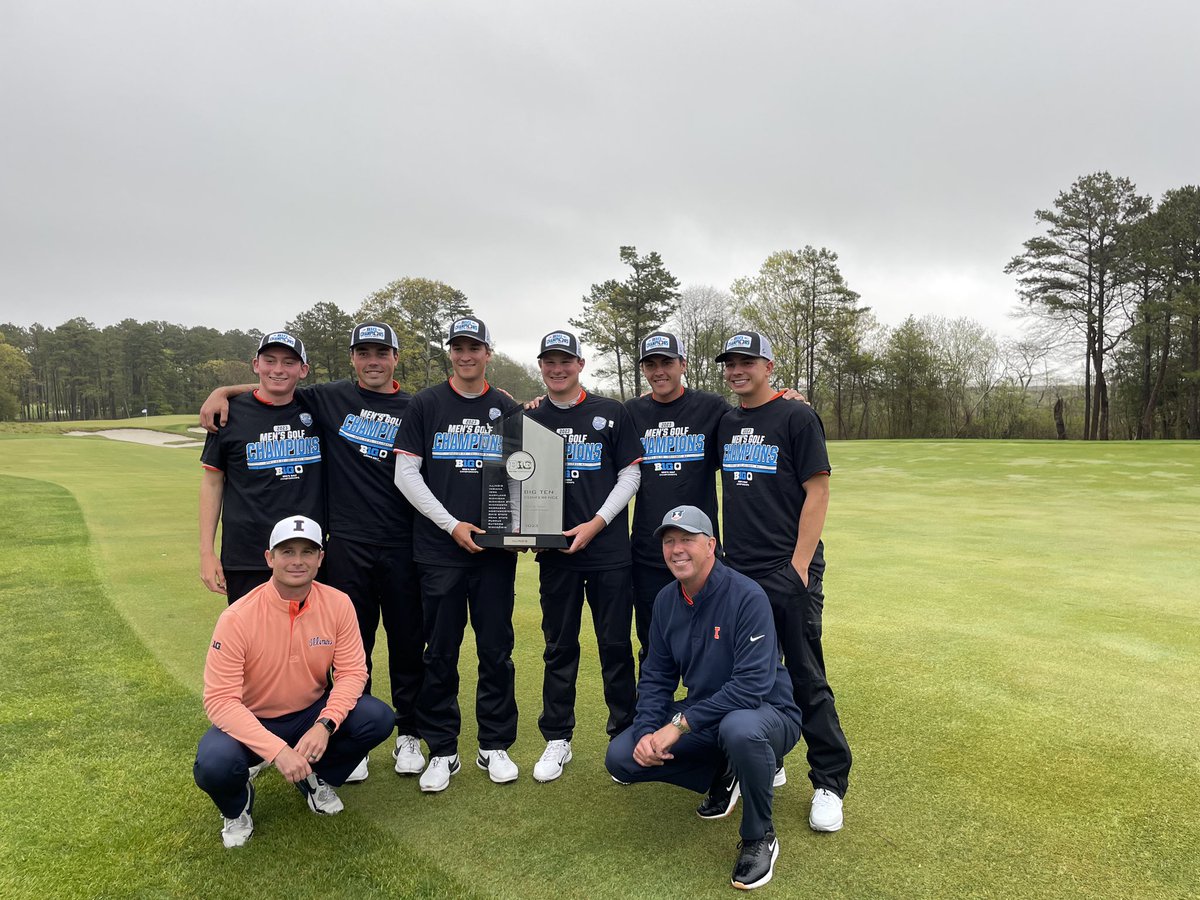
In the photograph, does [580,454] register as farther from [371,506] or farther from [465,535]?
[371,506]

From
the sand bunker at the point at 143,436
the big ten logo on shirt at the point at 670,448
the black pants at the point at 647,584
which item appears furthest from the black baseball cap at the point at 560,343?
the sand bunker at the point at 143,436

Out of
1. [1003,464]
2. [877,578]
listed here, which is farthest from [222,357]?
[877,578]

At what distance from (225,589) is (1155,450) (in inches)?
1260

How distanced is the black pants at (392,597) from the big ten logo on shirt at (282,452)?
0.46 meters

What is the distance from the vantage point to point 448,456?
3920mm

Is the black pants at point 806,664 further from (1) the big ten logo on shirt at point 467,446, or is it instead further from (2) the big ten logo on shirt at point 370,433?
(2) the big ten logo on shirt at point 370,433

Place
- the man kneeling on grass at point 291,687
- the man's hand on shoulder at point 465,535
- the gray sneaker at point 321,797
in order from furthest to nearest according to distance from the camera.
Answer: the man's hand on shoulder at point 465,535 → the gray sneaker at point 321,797 → the man kneeling on grass at point 291,687

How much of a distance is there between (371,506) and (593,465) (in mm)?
1264

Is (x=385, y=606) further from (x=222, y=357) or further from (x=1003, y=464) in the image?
(x=222, y=357)

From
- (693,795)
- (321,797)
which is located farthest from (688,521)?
(321,797)

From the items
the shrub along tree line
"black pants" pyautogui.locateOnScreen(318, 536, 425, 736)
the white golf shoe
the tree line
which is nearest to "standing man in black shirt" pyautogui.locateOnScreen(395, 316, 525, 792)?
"black pants" pyautogui.locateOnScreen(318, 536, 425, 736)

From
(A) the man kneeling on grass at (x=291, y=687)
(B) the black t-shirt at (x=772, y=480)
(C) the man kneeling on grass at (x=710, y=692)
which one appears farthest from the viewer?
(B) the black t-shirt at (x=772, y=480)

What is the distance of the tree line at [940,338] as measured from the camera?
40406mm

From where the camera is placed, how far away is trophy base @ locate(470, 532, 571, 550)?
3799 millimetres
